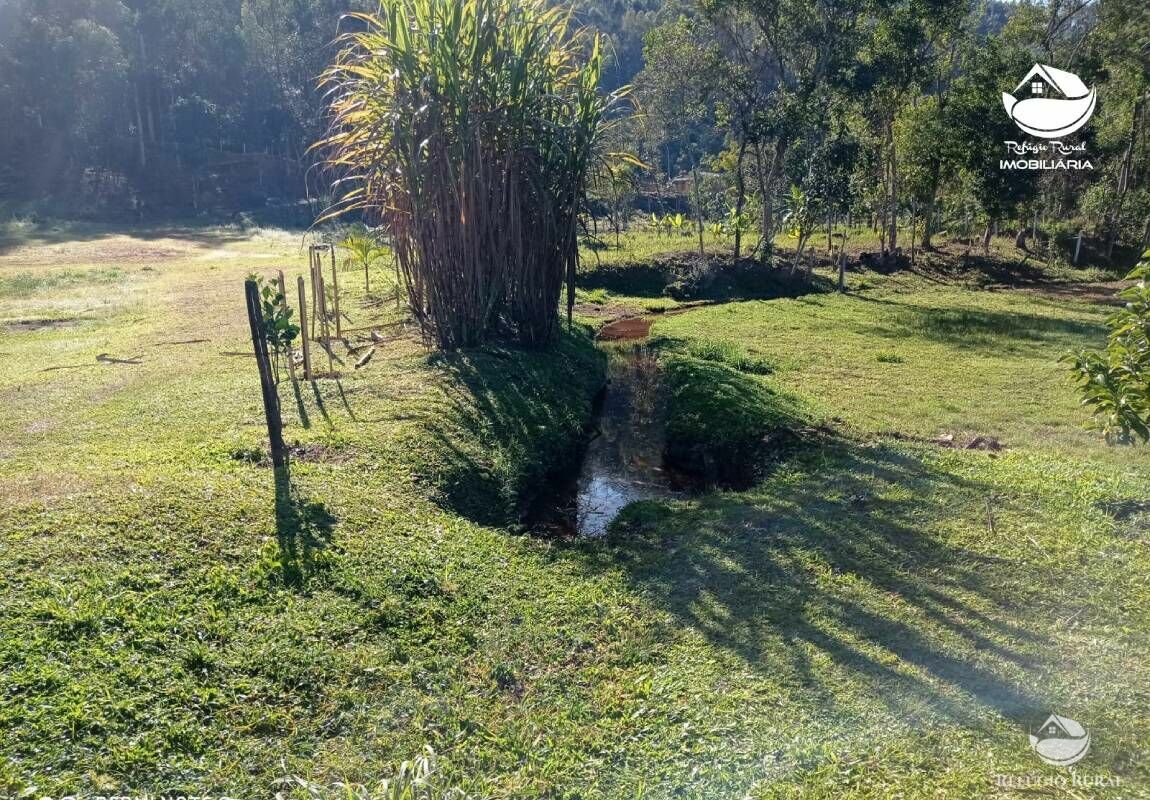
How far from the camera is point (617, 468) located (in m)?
8.61

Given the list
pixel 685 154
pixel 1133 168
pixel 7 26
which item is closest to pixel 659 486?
pixel 1133 168

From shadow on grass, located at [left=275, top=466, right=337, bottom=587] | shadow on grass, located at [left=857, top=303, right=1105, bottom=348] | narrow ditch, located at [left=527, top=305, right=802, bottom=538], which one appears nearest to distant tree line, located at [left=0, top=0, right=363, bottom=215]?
shadow on grass, located at [left=857, top=303, right=1105, bottom=348]

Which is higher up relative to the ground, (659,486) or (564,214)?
(564,214)

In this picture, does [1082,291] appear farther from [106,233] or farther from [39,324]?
[106,233]

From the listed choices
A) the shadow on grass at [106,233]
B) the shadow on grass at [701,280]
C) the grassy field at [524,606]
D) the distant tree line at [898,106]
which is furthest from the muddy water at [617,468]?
the shadow on grass at [106,233]

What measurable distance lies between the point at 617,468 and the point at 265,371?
4150 millimetres

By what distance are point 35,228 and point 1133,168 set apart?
135 ft

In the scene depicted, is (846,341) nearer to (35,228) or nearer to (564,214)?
(564,214)

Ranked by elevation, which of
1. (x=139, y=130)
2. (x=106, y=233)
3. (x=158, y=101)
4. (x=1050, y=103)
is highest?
(x=158, y=101)

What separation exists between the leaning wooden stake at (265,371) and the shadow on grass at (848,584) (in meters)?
2.55

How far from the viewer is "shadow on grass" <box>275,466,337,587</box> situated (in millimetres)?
4672

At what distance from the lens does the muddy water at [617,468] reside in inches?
286

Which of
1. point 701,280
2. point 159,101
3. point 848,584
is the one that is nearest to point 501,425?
point 848,584

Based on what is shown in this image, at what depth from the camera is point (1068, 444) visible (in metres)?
7.99
